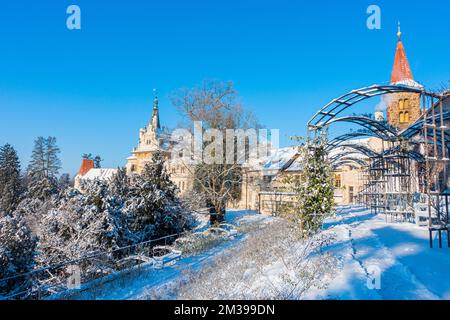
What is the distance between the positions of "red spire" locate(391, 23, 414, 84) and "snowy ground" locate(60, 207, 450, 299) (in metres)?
27.6

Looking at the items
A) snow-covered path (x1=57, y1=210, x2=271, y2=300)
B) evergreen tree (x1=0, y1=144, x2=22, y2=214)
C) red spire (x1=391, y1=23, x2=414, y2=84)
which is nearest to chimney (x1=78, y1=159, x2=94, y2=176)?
evergreen tree (x1=0, y1=144, x2=22, y2=214)

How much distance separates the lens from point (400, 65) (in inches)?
1288

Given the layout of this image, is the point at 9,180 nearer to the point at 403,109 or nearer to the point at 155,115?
the point at 155,115

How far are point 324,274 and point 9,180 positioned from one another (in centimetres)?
4061

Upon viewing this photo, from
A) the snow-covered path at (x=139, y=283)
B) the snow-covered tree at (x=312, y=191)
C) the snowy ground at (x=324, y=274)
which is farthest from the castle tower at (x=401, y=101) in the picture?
the snow-covered path at (x=139, y=283)

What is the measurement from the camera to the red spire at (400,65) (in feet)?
105

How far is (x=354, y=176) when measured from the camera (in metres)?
33.8

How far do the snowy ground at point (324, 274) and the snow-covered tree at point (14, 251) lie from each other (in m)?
4.63

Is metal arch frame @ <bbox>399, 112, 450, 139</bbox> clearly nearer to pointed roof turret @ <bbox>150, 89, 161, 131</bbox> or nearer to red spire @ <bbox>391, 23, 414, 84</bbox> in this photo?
red spire @ <bbox>391, 23, 414, 84</bbox>

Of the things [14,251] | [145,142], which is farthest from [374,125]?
[145,142]

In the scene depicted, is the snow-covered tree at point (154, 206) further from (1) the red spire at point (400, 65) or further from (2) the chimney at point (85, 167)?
(2) the chimney at point (85, 167)

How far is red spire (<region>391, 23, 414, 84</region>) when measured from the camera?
32.0m
